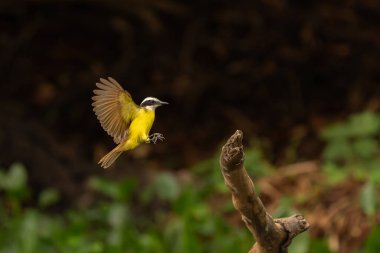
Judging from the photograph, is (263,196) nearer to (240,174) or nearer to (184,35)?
(184,35)

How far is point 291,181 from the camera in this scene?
4.66 m

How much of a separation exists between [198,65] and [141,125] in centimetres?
446

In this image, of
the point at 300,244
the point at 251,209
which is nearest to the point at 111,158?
the point at 251,209

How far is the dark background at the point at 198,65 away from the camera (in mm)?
5113

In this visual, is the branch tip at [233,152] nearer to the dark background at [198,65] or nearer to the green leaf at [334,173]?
the green leaf at [334,173]

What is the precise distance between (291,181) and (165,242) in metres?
1.07

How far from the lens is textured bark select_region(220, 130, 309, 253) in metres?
0.98

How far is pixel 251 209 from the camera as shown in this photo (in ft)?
3.56

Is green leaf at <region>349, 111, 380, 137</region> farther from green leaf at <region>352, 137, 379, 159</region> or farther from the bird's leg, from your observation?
the bird's leg

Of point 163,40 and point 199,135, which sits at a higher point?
point 163,40

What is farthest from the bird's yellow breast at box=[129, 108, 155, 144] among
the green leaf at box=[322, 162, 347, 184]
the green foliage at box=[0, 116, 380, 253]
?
the green leaf at box=[322, 162, 347, 184]

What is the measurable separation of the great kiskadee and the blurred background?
3520mm

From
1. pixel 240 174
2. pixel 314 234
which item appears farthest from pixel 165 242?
pixel 240 174

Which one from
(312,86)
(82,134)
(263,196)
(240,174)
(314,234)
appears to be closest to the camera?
(240,174)
